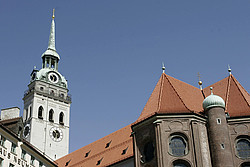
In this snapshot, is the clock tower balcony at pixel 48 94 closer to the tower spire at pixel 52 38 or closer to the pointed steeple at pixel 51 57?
the pointed steeple at pixel 51 57

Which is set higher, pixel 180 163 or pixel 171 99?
pixel 171 99

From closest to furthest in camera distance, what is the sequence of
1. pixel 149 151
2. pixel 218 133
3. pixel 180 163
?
pixel 180 163 < pixel 218 133 < pixel 149 151

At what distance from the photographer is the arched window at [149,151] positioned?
36875mm

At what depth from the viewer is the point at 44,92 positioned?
6906 centimetres

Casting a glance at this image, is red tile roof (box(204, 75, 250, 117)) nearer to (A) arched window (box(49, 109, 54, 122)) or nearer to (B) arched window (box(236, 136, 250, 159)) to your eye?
(B) arched window (box(236, 136, 250, 159))

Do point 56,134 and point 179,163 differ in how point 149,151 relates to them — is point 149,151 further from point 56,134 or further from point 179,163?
point 56,134

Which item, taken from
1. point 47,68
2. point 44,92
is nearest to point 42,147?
point 44,92

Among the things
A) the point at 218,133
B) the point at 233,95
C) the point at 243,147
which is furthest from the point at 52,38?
the point at 243,147

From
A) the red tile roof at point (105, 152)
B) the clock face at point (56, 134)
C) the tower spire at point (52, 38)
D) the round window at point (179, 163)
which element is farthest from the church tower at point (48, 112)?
the round window at point (179, 163)

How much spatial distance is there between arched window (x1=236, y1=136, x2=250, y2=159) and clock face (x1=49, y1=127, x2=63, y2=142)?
3600 cm

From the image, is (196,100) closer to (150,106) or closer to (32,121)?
(150,106)

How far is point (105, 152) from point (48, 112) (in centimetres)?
1914

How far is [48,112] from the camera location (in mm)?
67875

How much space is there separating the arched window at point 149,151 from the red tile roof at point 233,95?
7.75 meters
